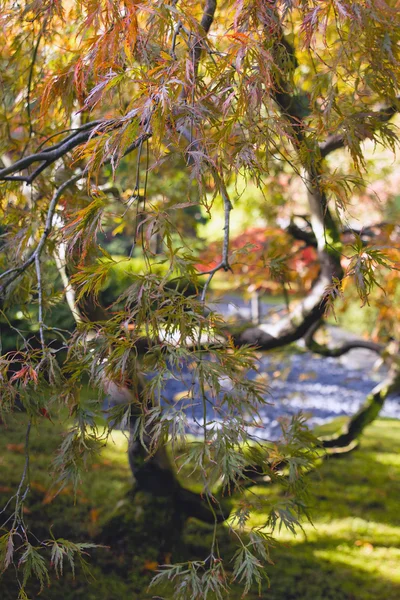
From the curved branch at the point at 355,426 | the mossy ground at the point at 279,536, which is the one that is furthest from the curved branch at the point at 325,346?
the mossy ground at the point at 279,536

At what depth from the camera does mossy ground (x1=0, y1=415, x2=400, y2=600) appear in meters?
2.52

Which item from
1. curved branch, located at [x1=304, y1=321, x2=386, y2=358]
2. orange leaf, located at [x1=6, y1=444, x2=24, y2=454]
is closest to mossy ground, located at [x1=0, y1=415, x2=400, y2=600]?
orange leaf, located at [x1=6, y1=444, x2=24, y2=454]

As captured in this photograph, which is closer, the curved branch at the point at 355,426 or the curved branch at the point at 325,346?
the curved branch at the point at 325,346

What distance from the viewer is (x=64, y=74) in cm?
160

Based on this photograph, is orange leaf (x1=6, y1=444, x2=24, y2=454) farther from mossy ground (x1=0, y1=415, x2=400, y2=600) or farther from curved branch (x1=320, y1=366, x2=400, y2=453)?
curved branch (x1=320, y1=366, x2=400, y2=453)

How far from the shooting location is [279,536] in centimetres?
316

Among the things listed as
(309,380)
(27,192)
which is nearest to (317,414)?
(309,380)

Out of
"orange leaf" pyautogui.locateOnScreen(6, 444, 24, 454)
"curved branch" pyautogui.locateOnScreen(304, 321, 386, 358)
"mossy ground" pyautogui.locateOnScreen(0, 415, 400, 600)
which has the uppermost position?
"curved branch" pyautogui.locateOnScreen(304, 321, 386, 358)

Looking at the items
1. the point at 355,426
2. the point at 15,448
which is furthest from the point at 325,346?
the point at 15,448

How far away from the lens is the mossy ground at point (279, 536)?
2.52 m

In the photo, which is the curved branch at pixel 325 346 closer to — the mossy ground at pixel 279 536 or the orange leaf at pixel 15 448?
the mossy ground at pixel 279 536

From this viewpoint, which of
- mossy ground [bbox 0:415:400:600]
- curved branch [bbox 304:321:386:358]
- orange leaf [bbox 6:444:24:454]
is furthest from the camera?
orange leaf [bbox 6:444:24:454]

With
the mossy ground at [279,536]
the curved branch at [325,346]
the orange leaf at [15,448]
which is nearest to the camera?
the mossy ground at [279,536]

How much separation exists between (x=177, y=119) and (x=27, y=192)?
1.74 m
